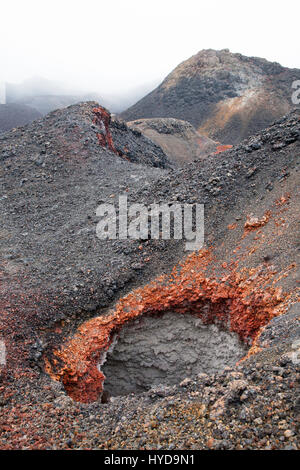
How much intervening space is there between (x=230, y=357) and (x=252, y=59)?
61423mm

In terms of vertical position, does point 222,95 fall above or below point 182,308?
above

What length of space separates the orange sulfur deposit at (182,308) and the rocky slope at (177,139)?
79.6 feet

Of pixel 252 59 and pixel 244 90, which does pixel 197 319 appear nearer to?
pixel 244 90

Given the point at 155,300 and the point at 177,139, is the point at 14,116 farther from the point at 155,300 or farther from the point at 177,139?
the point at 155,300

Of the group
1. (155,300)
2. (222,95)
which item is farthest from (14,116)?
(155,300)

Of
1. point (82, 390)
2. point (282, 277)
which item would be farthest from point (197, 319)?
point (82, 390)

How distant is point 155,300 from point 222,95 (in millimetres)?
51232

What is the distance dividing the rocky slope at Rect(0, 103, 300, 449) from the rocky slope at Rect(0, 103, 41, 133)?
49.5 metres

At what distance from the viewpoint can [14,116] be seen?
62.4 meters

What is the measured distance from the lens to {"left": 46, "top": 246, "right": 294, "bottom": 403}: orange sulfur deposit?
23.0ft

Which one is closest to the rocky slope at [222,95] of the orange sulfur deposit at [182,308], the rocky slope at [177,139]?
the rocky slope at [177,139]

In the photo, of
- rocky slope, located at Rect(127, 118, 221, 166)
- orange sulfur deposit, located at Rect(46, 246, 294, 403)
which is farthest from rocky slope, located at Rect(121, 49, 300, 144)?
orange sulfur deposit, located at Rect(46, 246, 294, 403)
